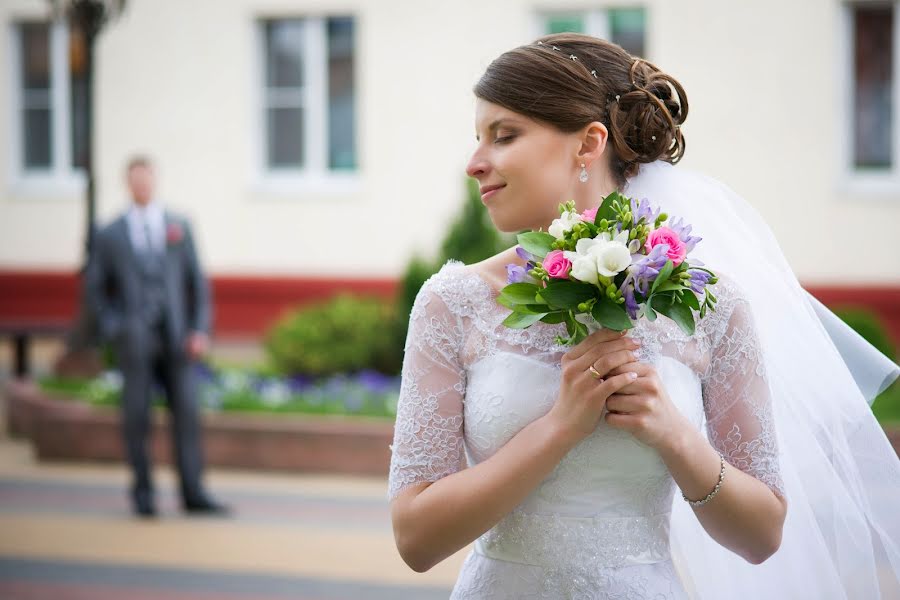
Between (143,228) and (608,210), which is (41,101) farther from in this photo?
(608,210)

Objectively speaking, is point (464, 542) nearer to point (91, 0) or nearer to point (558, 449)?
point (558, 449)

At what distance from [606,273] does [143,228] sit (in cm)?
637

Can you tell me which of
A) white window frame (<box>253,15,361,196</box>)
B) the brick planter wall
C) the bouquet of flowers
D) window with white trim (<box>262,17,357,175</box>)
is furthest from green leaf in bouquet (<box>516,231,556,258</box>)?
window with white trim (<box>262,17,357,175</box>)

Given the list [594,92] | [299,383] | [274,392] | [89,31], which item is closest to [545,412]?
[594,92]

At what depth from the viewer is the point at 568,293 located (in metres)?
2.19

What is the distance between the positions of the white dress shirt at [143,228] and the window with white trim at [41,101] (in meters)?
9.60

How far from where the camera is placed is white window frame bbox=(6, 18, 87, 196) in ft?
56.3

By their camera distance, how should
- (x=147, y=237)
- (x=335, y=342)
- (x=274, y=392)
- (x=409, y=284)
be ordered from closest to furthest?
(x=147, y=237) → (x=274, y=392) → (x=409, y=284) → (x=335, y=342)

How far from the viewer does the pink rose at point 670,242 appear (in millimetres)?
2189

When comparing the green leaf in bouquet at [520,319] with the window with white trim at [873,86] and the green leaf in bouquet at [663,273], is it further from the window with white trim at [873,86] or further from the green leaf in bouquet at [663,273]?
the window with white trim at [873,86]

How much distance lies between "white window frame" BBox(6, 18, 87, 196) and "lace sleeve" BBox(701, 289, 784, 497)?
622 inches

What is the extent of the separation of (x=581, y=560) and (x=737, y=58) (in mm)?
12623

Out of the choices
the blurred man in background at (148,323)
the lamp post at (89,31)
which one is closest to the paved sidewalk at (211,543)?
the blurred man in background at (148,323)

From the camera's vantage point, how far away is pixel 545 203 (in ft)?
8.06
